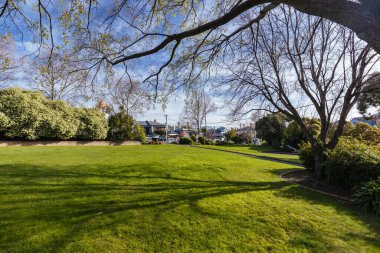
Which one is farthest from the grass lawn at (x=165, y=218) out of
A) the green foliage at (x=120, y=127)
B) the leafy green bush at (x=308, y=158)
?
the green foliage at (x=120, y=127)

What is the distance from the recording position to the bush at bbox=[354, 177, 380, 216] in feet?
14.4

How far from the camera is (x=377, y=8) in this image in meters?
1.97

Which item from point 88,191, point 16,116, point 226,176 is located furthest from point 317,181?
point 16,116

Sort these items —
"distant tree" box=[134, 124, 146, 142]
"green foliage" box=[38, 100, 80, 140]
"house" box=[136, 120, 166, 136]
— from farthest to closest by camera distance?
"house" box=[136, 120, 166, 136]
"distant tree" box=[134, 124, 146, 142]
"green foliage" box=[38, 100, 80, 140]

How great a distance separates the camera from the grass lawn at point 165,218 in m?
2.66

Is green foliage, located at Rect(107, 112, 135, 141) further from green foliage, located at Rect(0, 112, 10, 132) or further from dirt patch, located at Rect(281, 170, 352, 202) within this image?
dirt patch, located at Rect(281, 170, 352, 202)

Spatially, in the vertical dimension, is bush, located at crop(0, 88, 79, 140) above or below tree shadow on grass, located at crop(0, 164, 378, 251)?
above

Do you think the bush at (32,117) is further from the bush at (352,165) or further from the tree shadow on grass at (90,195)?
the bush at (352,165)

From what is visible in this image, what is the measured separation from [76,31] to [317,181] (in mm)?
9550

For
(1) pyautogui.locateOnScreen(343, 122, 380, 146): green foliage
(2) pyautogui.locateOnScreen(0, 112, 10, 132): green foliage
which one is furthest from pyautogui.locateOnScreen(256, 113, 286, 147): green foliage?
(2) pyautogui.locateOnScreen(0, 112, 10, 132): green foliage

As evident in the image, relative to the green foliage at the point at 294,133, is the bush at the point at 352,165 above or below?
below

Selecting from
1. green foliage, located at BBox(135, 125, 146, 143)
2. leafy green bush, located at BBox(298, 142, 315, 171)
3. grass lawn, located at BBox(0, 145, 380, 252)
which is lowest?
grass lawn, located at BBox(0, 145, 380, 252)

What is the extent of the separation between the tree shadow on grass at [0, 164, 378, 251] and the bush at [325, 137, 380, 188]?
4.49 feet

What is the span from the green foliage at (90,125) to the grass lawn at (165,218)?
1484 centimetres
